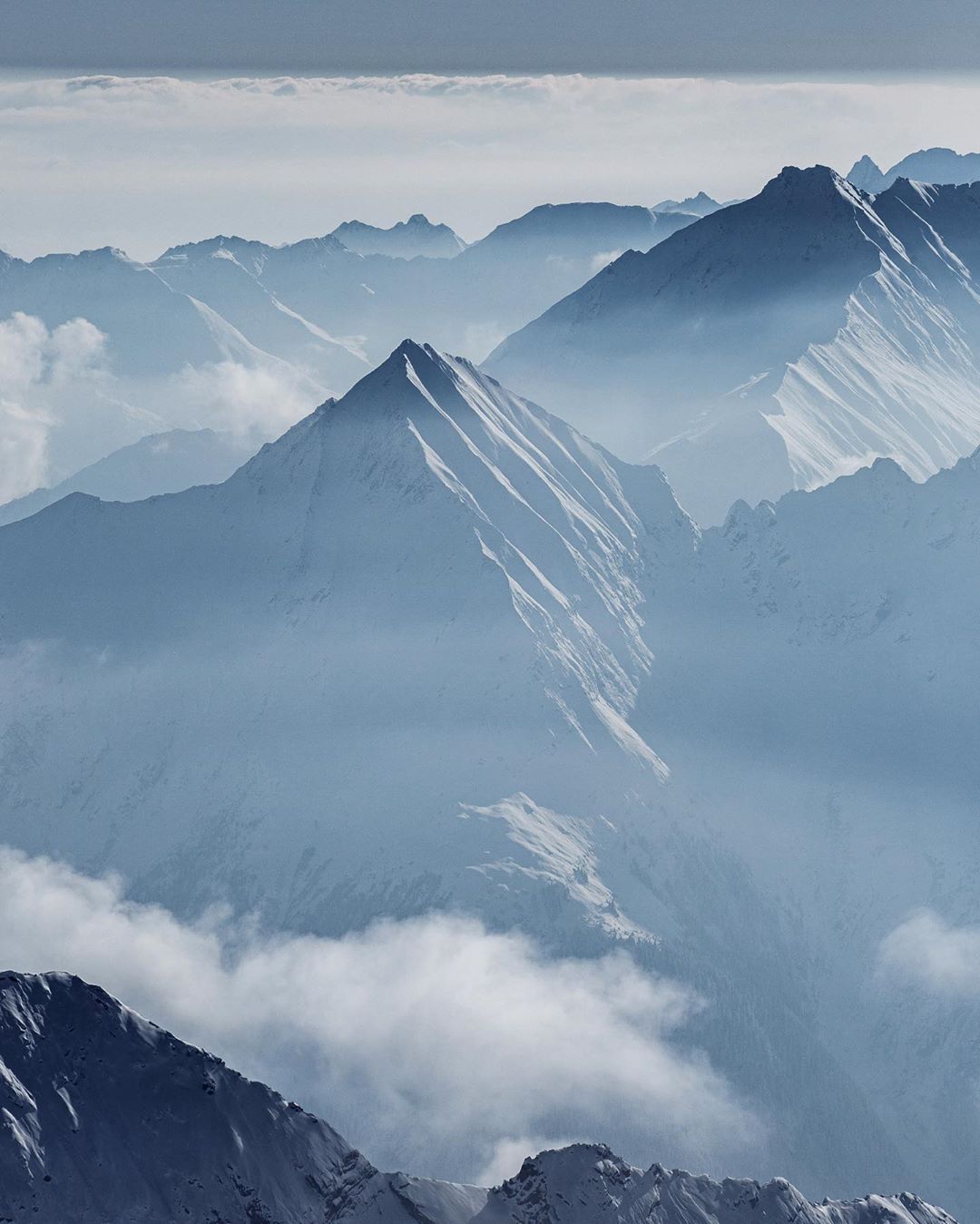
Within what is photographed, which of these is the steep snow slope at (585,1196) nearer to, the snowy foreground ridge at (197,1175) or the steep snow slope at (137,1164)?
the snowy foreground ridge at (197,1175)

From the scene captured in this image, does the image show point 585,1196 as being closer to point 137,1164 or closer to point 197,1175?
point 197,1175

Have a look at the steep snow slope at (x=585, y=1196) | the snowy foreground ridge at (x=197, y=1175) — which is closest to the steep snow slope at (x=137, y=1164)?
the snowy foreground ridge at (x=197, y=1175)

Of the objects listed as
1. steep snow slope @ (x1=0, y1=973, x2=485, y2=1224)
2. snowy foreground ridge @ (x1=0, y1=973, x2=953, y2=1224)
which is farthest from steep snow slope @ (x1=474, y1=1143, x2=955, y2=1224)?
steep snow slope @ (x1=0, y1=973, x2=485, y2=1224)

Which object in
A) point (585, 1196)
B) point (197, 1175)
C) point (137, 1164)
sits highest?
point (585, 1196)

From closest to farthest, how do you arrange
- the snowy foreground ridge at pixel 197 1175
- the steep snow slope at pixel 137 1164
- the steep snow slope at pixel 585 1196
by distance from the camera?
the steep snow slope at pixel 137 1164
the snowy foreground ridge at pixel 197 1175
the steep snow slope at pixel 585 1196

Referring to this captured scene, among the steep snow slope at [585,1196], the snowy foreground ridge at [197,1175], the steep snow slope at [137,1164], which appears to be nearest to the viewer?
the steep snow slope at [137,1164]

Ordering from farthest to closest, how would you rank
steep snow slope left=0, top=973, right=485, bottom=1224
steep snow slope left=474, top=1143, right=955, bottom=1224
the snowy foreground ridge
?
steep snow slope left=474, top=1143, right=955, bottom=1224, the snowy foreground ridge, steep snow slope left=0, top=973, right=485, bottom=1224

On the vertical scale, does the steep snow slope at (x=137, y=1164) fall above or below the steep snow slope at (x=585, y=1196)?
below

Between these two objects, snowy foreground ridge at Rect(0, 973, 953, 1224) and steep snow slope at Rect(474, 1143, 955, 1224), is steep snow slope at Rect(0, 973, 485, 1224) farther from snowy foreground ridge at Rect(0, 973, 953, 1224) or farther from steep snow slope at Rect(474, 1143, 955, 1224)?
steep snow slope at Rect(474, 1143, 955, 1224)

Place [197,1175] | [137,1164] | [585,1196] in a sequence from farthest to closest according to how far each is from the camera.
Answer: [197,1175] → [137,1164] → [585,1196]

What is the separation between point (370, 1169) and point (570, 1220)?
21409 millimetres

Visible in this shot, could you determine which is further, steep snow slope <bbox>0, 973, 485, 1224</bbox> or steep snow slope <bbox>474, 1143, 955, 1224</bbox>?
steep snow slope <bbox>474, 1143, 955, 1224</bbox>

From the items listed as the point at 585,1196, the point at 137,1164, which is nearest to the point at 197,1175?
the point at 137,1164

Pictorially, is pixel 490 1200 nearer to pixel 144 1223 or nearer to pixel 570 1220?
pixel 570 1220
